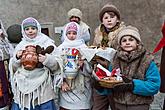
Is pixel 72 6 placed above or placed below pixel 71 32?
above

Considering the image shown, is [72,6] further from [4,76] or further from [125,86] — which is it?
[125,86]

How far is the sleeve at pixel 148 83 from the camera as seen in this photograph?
3807 mm

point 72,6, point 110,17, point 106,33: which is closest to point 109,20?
point 110,17

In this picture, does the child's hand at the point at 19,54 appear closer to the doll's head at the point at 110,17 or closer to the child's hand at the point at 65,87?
the child's hand at the point at 65,87

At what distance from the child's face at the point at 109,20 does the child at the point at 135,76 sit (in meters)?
0.68

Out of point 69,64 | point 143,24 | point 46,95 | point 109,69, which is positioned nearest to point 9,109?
point 46,95

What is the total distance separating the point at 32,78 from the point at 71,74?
392mm

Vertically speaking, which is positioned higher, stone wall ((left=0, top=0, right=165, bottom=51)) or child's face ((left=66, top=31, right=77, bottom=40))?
stone wall ((left=0, top=0, right=165, bottom=51))

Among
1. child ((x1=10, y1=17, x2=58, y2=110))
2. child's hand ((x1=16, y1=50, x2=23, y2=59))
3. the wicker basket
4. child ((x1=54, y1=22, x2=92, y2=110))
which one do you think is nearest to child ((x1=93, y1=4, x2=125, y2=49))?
child ((x1=54, y1=22, x2=92, y2=110))

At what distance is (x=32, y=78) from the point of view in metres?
Answer: 4.14

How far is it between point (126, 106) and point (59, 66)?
2.57 feet

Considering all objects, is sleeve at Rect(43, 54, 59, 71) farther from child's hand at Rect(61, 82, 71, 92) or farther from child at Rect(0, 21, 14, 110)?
child at Rect(0, 21, 14, 110)

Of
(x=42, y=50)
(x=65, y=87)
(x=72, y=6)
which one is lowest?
(x=65, y=87)

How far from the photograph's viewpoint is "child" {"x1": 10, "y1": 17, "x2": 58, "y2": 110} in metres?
4.12
